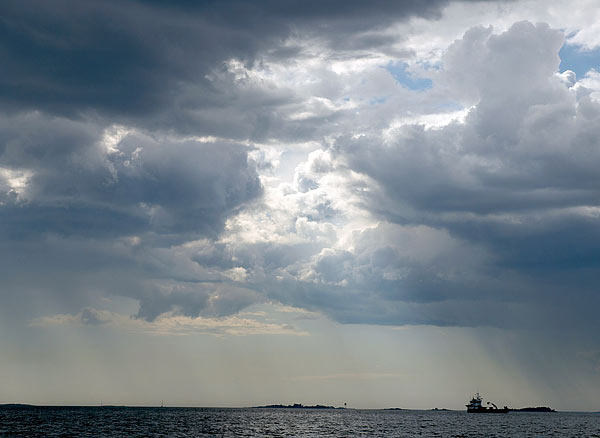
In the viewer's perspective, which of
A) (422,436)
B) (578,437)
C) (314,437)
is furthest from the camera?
(578,437)

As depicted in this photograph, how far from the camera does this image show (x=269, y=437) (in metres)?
138

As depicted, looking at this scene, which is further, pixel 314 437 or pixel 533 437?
pixel 533 437

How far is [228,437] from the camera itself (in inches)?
5418

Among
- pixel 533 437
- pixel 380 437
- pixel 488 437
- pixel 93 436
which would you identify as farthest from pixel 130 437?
pixel 533 437

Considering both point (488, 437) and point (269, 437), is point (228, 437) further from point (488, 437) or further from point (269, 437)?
point (488, 437)

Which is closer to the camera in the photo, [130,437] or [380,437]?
[130,437]

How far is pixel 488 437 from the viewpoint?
153000mm

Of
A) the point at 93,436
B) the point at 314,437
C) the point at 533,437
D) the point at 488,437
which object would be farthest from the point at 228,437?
the point at 533,437

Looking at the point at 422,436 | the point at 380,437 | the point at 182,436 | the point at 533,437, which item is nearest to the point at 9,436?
the point at 182,436

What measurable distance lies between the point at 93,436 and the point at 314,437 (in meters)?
48.2

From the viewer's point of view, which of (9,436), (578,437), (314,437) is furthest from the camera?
Result: (578,437)

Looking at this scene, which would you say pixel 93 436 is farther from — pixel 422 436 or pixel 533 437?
pixel 533 437

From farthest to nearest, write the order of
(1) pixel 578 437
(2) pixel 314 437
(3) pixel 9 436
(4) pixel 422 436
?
(1) pixel 578 437 < (4) pixel 422 436 < (2) pixel 314 437 < (3) pixel 9 436

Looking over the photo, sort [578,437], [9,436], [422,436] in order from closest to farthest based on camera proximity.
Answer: [9,436], [422,436], [578,437]
